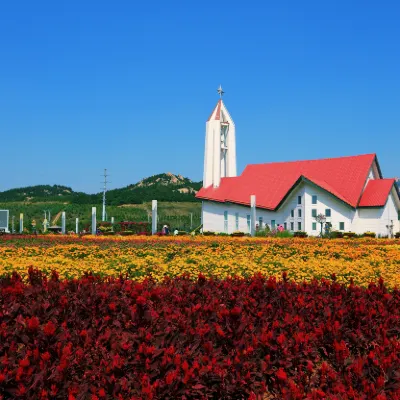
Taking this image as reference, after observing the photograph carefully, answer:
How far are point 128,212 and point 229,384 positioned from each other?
74015 millimetres

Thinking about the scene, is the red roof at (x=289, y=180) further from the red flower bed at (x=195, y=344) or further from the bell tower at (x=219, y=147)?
the red flower bed at (x=195, y=344)

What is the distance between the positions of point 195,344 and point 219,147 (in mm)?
38669

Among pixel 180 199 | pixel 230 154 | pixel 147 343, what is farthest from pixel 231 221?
pixel 180 199

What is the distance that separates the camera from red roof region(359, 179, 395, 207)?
109 feet

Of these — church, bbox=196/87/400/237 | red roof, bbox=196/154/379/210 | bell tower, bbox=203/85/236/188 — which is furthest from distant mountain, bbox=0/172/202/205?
red roof, bbox=196/154/379/210

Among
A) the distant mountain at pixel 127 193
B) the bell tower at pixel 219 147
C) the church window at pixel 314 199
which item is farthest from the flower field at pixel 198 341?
the distant mountain at pixel 127 193

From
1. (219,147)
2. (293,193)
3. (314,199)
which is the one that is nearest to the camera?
(314,199)

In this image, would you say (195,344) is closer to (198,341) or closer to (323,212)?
(198,341)

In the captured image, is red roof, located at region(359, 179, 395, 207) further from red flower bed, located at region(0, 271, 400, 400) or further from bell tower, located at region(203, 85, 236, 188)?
red flower bed, located at region(0, 271, 400, 400)

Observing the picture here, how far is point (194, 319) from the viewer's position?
5.03 metres

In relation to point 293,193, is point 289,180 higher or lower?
higher

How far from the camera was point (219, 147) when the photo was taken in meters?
42.5

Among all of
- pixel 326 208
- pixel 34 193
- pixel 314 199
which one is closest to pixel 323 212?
pixel 326 208

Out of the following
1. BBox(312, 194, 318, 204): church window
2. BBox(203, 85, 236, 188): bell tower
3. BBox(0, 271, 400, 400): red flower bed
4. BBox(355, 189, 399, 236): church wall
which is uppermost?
BBox(203, 85, 236, 188): bell tower
